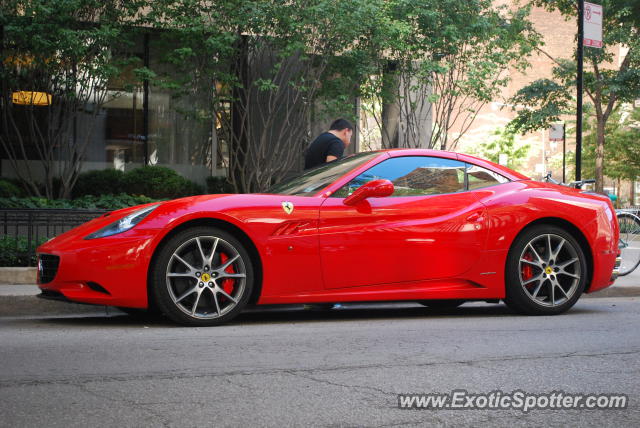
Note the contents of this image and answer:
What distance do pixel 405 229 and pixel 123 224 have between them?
2.16 meters

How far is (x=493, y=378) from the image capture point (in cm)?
475

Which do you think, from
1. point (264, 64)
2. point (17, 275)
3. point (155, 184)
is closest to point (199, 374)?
point (17, 275)

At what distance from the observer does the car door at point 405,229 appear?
676cm

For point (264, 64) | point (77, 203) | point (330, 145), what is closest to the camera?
point (330, 145)

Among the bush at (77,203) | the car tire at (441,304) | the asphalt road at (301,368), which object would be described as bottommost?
Result: the car tire at (441,304)

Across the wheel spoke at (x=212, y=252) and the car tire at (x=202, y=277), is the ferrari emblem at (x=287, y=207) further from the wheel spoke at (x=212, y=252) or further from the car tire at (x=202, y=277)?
the wheel spoke at (x=212, y=252)

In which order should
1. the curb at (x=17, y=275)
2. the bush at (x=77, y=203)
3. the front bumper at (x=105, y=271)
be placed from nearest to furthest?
the front bumper at (x=105, y=271) < the curb at (x=17, y=275) < the bush at (x=77, y=203)

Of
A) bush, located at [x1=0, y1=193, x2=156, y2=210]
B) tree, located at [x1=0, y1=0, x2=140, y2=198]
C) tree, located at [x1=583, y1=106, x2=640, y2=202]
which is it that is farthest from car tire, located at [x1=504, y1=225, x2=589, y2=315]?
tree, located at [x1=583, y1=106, x2=640, y2=202]

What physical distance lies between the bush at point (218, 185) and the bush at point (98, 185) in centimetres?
243

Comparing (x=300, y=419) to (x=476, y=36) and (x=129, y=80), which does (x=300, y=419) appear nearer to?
(x=129, y=80)

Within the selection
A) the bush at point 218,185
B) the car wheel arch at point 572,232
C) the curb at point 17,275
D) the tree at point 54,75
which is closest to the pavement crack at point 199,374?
the car wheel arch at point 572,232

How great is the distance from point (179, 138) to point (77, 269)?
16.3 meters

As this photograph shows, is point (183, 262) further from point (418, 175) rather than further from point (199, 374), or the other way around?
point (418, 175)

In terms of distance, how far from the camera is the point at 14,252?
34.2ft
